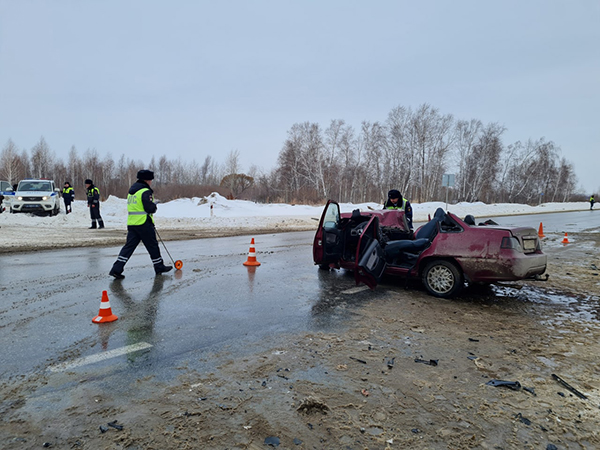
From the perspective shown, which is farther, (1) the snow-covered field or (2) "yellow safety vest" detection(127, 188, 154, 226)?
(1) the snow-covered field

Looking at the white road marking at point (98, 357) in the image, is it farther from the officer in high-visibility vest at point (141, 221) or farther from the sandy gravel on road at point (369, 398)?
the officer in high-visibility vest at point (141, 221)

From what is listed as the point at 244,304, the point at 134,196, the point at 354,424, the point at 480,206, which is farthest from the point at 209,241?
the point at 480,206

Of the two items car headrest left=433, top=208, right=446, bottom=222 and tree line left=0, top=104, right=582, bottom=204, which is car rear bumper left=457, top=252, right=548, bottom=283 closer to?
car headrest left=433, top=208, right=446, bottom=222

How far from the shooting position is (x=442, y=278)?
252 inches

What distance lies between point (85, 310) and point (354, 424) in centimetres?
414

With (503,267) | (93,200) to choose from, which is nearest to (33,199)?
(93,200)

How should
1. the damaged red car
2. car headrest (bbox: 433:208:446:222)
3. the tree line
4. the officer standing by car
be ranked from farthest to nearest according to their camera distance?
the tree line < the officer standing by car < car headrest (bbox: 433:208:446:222) < the damaged red car

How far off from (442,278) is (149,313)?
14.6 feet

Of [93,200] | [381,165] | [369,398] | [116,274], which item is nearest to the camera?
[369,398]

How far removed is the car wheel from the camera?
20.4 ft

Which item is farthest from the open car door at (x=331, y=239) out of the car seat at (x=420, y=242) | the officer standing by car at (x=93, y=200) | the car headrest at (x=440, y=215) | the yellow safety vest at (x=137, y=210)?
the officer standing by car at (x=93, y=200)

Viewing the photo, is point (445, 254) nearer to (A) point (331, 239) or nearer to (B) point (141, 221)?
(A) point (331, 239)

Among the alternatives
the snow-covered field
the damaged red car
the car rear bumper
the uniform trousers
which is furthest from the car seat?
the snow-covered field

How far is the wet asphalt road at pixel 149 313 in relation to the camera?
147 inches
